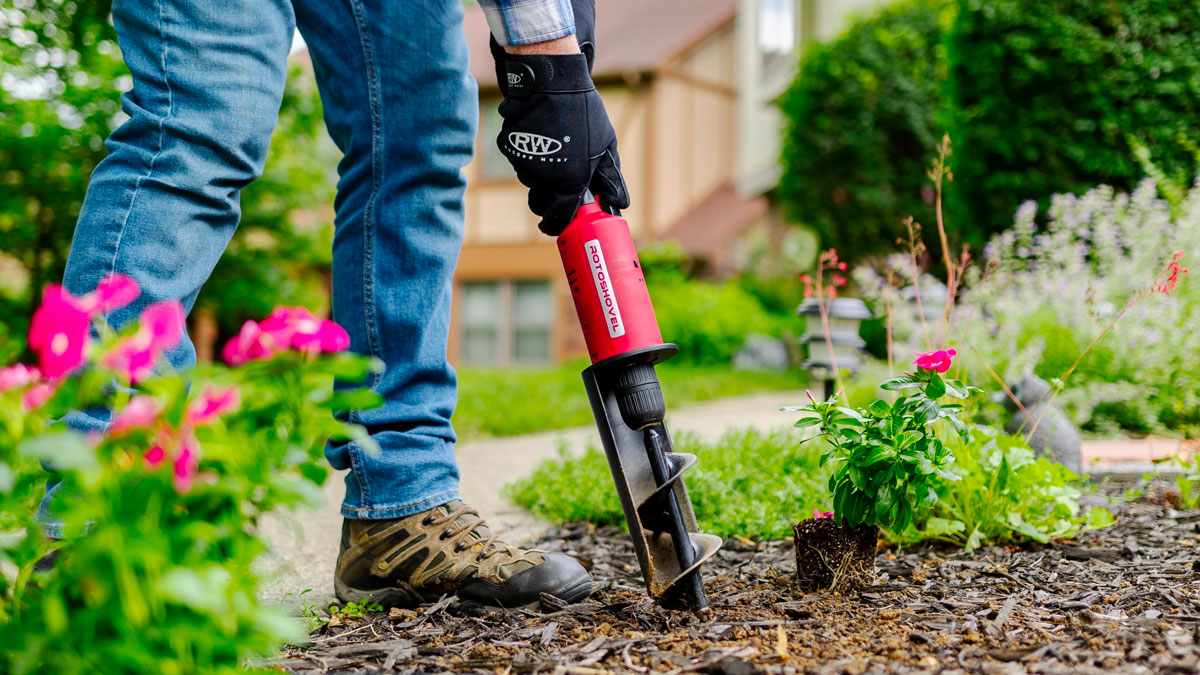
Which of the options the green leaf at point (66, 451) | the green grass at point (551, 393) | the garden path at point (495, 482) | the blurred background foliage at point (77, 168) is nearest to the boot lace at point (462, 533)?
the garden path at point (495, 482)

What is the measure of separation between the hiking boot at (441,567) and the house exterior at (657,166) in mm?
9990

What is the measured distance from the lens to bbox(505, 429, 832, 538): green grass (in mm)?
2229

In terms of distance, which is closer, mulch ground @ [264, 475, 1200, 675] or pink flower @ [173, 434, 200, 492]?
pink flower @ [173, 434, 200, 492]

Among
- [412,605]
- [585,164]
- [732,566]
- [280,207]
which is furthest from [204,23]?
[280,207]

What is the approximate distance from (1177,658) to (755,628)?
0.57 m

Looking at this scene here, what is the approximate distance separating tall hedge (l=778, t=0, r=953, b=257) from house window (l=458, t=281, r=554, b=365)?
232 inches

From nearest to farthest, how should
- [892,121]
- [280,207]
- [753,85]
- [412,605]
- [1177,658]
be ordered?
[1177,658]
[412,605]
[280,207]
[892,121]
[753,85]

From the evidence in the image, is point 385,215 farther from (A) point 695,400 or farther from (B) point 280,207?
(B) point 280,207

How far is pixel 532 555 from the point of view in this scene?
1.65m

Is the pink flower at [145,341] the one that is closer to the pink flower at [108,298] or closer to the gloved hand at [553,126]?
the pink flower at [108,298]

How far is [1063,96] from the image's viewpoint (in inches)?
186

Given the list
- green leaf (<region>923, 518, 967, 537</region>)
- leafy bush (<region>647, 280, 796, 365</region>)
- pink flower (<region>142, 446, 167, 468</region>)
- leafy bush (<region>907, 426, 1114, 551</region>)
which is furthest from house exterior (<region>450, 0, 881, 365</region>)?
pink flower (<region>142, 446, 167, 468</region>)

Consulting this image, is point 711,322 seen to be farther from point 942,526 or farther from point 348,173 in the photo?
point 348,173

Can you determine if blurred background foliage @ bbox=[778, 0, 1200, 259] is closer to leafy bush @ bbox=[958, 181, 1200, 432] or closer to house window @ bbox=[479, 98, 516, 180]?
leafy bush @ bbox=[958, 181, 1200, 432]
